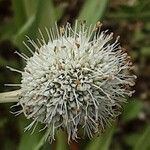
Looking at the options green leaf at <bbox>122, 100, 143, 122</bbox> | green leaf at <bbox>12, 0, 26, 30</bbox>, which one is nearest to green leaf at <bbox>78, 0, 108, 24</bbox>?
green leaf at <bbox>12, 0, 26, 30</bbox>

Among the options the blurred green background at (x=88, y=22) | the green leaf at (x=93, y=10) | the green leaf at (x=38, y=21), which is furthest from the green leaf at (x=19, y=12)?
the green leaf at (x=93, y=10)

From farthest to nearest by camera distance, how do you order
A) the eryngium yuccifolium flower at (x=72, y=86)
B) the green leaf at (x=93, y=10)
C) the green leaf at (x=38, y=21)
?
1. the green leaf at (x=93, y=10)
2. the green leaf at (x=38, y=21)
3. the eryngium yuccifolium flower at (x=72, y=86)

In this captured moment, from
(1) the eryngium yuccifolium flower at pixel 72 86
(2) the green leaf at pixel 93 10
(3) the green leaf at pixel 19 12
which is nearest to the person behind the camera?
(1) the eryngium yuccifolium flower at pixel 72 86

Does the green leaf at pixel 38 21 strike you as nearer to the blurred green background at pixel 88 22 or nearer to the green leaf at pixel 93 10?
the blurred green background at pixel 88 22

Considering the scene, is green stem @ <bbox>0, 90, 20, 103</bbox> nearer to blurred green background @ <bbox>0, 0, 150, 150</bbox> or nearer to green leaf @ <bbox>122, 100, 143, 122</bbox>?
blurred green background @ <bbox>0, 0, 150, 150</bbox>

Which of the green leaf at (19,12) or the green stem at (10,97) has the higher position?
the green leaf at (19,12)

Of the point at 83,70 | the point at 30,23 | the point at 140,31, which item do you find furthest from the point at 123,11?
the point at 83,70

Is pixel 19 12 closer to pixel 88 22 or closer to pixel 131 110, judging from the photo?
pixel 88 22

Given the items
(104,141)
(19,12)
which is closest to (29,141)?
(104,141)
